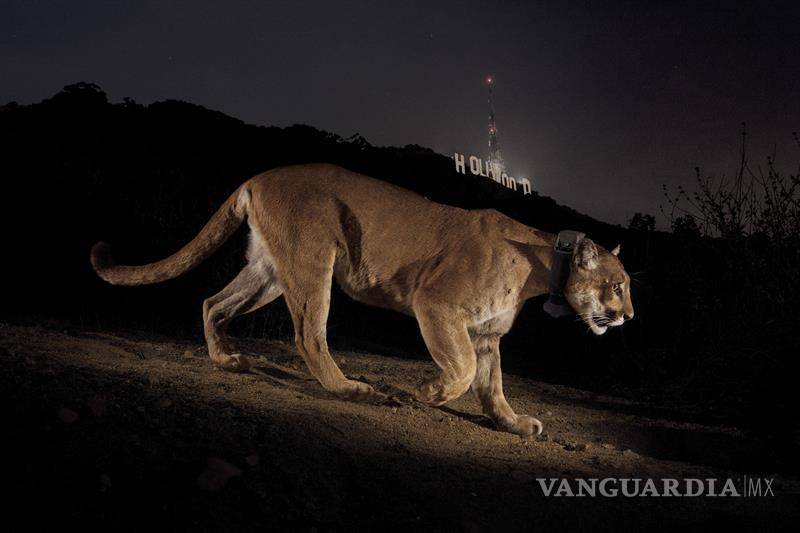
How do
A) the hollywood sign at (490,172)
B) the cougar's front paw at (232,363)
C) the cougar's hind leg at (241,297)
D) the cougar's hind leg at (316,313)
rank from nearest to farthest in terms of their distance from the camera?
the cougar's hind leg at (316,313) < the cougar's front paw at (232,363) < the cougar's hind leg at (241,297) < the hollywood sign at (490,172)

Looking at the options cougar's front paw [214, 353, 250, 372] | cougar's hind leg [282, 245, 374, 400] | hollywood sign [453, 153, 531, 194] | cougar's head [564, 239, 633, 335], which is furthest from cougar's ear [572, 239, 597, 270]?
hollywood sign [453, 153, 531, 194]

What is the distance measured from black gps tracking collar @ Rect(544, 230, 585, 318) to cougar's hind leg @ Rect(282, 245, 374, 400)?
1543 millimetres

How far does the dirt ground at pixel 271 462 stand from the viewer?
239 centimetres

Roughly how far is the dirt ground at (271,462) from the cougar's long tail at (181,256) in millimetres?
670

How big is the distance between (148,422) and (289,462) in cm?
74

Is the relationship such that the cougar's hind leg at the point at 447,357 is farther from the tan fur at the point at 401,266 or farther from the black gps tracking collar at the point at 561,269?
the black gps tracking collar at the point at 561,269

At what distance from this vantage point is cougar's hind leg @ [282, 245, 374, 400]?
4699mm

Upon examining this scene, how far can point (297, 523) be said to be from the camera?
245cm

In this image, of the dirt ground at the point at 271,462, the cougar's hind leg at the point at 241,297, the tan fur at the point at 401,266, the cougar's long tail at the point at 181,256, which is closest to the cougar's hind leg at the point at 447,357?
the tan fur at the point at 401,266

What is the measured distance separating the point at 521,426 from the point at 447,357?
3.12ft

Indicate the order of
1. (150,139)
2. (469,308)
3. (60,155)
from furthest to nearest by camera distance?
(150,139), (60,155), (469,308)

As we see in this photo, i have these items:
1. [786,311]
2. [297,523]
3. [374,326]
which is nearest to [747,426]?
[786,311]

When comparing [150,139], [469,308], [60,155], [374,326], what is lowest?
[374,326]

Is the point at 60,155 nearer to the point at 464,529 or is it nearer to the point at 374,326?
the point at 374,326
